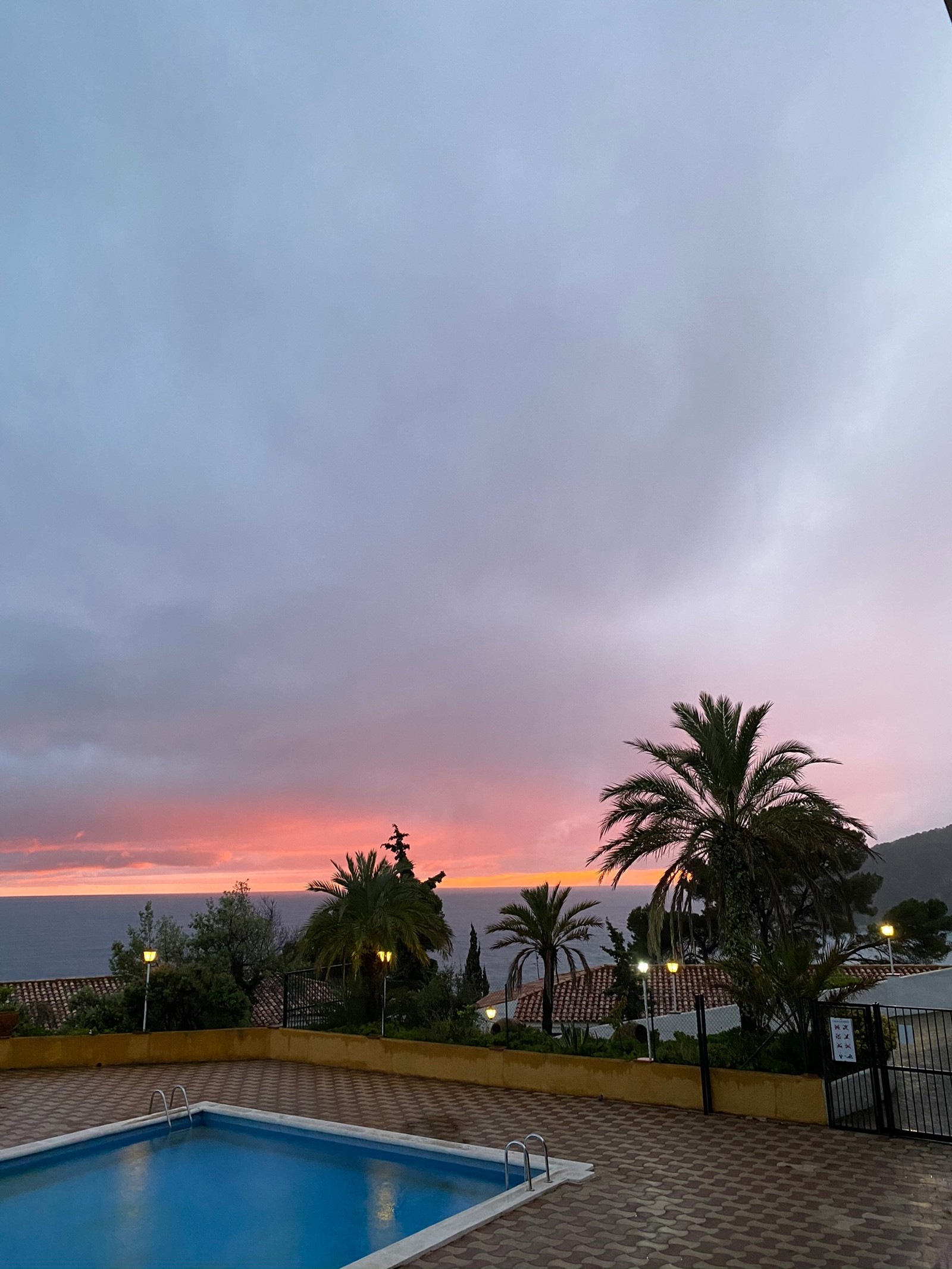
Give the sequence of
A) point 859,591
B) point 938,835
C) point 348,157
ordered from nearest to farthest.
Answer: point 348,157 < point 859,591 < point 938,835

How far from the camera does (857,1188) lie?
28.7ft

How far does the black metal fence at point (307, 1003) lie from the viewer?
18.2 metres

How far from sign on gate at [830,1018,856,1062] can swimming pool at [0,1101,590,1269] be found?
12.4 ft

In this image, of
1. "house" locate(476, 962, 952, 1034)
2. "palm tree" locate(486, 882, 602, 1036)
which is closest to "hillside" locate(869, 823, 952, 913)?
"house" locate(476, 962, 952, 1034)

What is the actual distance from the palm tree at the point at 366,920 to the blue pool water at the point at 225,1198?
838 cm

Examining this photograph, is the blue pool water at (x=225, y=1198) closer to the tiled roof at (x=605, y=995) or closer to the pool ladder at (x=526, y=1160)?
the pool ladder at (x=526, y=1160)

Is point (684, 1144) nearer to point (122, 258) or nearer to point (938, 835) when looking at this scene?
point (122, 258)

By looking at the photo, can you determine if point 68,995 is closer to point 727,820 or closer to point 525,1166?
point 727,820

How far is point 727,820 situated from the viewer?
15258mm

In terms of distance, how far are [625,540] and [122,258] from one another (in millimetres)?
14522

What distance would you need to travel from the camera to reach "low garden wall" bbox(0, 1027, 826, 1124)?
39.0 ft

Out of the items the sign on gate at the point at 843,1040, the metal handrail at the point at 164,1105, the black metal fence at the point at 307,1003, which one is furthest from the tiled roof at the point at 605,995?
the sign on gate at the point at 843,1040

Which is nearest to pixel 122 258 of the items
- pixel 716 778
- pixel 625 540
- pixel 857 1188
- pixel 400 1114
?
pixel 625 540

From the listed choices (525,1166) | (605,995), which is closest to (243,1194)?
(525,1166)
